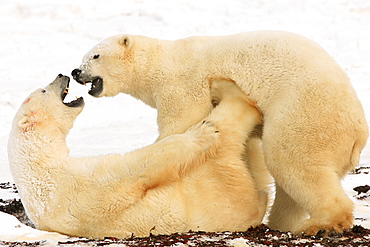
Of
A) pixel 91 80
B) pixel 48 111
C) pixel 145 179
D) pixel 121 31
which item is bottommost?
pixel 145 179

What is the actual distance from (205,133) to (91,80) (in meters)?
1.50

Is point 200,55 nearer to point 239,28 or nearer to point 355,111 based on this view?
point 355,111

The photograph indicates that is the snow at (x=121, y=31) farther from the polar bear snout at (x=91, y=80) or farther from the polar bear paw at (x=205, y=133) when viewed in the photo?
the polar bear paw at (x=205, y=133)

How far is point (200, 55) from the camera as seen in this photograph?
17.1ft

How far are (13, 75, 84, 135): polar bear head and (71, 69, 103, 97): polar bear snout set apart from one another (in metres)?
0.33

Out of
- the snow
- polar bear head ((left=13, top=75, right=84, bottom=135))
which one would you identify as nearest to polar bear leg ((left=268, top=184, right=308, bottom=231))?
polar bear head ((left=13, top=75, right=84, bottom=135))

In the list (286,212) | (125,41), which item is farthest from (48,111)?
(286,212)

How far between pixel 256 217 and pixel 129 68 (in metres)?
1.83

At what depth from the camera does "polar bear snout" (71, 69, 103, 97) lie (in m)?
5.68

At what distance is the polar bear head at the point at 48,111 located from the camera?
4.91 meters

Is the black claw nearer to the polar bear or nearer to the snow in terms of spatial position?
the polar bear

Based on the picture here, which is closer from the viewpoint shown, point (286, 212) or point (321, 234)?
point (321, 234)

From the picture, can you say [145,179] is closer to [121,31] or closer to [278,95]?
[278,95]

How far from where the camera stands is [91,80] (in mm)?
5742
